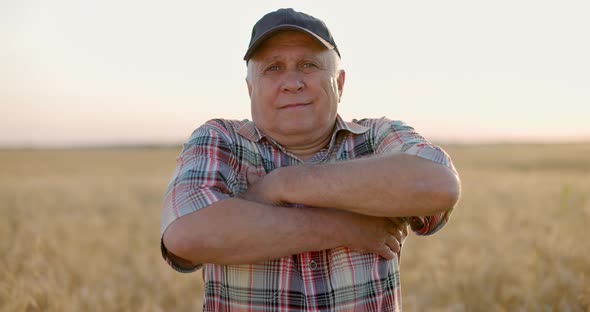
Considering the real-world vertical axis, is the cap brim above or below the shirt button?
above

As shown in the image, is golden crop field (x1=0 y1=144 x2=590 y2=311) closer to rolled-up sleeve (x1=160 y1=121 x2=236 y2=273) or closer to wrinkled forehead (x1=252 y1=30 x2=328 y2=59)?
rolled-up sleeve (x1=160 y1=121 x2=236 y2=273)

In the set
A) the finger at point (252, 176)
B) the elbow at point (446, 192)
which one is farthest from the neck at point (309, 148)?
the elbow at point (446, 192)

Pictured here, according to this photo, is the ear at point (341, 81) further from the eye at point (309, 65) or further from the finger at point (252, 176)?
the finger at point (252, 176)

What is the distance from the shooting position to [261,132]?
2191 millimetres

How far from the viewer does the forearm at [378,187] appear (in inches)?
73.4

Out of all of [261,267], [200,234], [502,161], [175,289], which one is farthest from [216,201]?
[502,161]

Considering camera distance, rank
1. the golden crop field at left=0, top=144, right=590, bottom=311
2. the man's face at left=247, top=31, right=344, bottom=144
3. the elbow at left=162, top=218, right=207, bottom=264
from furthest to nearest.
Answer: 1. the golden crop field at left=0, top=144, right=590, bottom=311
2. the man's face at left=247, top=31, right=344, bottom=144
3. the elbow at left=162, top=218, right=207, bottom=264

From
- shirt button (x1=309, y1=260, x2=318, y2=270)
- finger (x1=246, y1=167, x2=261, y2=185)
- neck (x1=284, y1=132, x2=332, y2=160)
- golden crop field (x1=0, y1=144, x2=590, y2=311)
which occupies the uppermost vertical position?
neck (x1=284, y1=132, x2=332, y2=160)

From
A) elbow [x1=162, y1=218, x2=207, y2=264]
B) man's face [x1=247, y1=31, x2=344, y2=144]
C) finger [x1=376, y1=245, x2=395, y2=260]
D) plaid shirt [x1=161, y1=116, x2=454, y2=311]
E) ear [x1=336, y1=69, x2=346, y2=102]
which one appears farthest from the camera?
ear [x1=336, y1=69, x2=346, y2=102]

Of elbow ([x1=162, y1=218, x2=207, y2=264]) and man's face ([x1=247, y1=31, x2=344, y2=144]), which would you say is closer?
elbow ([x1=162, y1=218, x2=207, y2=264])

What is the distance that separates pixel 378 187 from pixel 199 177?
67cm

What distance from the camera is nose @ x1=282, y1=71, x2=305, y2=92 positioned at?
83.0 inches

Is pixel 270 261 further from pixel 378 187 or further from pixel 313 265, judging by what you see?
pixel 378 187

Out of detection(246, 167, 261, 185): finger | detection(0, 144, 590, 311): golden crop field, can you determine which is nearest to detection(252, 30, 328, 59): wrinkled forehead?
detection(246, 167, 261, 185): finger
